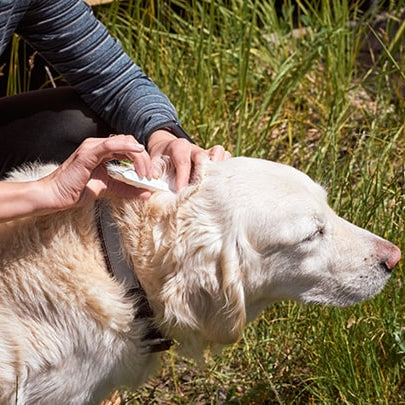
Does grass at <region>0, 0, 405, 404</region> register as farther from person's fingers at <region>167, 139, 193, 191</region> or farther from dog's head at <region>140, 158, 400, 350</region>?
person's fingers at <region>167, 139, 193, 191</region>

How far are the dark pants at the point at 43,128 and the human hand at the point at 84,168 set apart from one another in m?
0.89

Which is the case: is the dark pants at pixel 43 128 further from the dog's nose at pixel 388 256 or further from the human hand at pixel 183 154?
the dog's nose at pixel 388 256

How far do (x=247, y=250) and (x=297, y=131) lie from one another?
6.94 ft

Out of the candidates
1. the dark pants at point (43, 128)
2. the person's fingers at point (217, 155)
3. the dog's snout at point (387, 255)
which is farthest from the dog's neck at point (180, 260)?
the dark pants at point (43, 128)

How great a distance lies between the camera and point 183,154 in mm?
2738

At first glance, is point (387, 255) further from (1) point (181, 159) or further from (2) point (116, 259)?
(2) point (116, 259)

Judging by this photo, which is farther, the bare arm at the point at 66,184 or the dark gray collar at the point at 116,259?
the dark gray collar at the point at 116,259

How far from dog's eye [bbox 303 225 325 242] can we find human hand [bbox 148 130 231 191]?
0.39m

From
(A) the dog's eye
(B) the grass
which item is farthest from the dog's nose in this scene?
(B) the grass

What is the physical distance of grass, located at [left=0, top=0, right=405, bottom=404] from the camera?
3092 mm

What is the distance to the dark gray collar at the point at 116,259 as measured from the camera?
2.56 metres

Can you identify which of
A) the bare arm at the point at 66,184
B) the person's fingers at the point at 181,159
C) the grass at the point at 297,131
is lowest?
the grass at the point at 297,131

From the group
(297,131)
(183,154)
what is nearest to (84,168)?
(183,154)

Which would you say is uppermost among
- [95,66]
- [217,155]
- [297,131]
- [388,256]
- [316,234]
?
[95,66]
